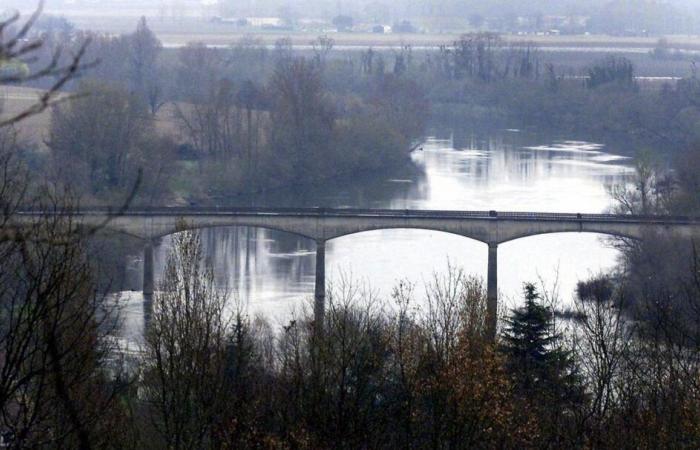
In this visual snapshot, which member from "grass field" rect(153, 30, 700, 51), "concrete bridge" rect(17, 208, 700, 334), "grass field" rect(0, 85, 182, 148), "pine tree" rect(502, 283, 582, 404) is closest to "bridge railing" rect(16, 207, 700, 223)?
"concrete bridge" rect(17, 208, 700, 334)

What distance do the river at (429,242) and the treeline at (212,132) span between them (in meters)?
1.03

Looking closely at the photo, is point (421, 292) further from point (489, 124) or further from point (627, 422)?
point (489, 124)

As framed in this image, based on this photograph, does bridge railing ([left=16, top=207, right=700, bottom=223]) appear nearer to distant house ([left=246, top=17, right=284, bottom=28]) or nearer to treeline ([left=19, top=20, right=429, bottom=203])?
treeline ([left=19, top=20, right=429, bottom=203])

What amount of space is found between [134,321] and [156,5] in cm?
8576

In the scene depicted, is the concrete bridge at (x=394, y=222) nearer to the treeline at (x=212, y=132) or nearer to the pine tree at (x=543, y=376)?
the treeline at (x=212, y=132)

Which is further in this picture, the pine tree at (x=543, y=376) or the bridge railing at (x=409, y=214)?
the bridge railing at (x=409, y=214)

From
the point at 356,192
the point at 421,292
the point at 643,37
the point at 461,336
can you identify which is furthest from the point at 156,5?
the point at 461,336

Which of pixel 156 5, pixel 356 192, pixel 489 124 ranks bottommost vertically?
pixel 356 192

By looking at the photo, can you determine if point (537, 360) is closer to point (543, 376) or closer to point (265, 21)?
point (543, 376)

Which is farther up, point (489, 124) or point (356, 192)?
point (489, 124)

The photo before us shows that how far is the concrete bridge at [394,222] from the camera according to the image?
61.7 feet

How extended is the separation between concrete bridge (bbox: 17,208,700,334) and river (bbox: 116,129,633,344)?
414 mm

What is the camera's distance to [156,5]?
99312 millimetres

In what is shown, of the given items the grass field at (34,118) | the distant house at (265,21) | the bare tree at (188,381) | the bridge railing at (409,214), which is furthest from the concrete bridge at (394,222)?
the distant house at (265,21)
